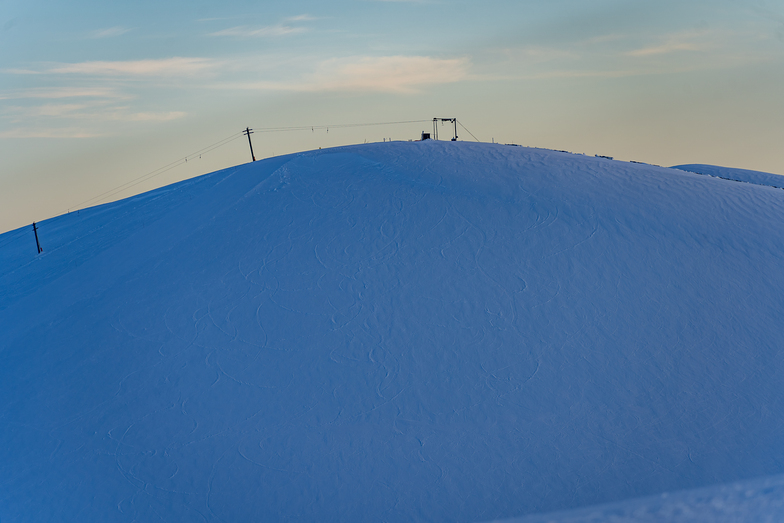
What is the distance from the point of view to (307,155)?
2166 centimetres

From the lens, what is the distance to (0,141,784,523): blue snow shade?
10.9 m

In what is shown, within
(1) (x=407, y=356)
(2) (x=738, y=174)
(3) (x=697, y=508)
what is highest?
(2) (x=738, y=174)

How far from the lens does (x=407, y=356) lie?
500 inches

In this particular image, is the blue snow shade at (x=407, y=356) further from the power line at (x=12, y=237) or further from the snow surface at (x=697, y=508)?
the power line at (x=12, y=237)

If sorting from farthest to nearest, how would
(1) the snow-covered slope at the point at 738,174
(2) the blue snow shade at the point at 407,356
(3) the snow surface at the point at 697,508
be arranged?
1. (1) the snow-covered slope at the point at 738,174
2. (2) the blue snow shade at the point at 407,356
3. (3) the snow surface at the point at 697,508

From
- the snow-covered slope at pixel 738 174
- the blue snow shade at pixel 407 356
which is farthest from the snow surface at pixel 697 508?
the snow-covered slope at pixel 738 174

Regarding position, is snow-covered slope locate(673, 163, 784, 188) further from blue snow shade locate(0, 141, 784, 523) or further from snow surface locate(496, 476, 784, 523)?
snow surface locate(496, 476, 784, 523)

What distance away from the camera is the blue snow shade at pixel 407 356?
35.6ft

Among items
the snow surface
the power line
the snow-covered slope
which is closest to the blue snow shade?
the snow surface

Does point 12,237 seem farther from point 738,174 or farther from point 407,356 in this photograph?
point 738,174

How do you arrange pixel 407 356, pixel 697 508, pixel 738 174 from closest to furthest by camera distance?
pixel 697 508
pixel 407 356
pixel 738 174

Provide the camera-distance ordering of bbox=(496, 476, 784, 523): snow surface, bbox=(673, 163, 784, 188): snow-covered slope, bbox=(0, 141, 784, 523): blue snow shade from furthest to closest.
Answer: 1. bbox=(673, 163, 784, 188): snow-covered slope
2. bbox=(0, 141, 784, 523): blue snow shade
3. bbox=(496, 476, 784, 523): snow surface

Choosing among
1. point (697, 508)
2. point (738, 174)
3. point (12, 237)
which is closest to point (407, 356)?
point (697, 508)

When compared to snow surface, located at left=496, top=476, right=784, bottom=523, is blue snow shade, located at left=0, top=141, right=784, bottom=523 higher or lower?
higher
